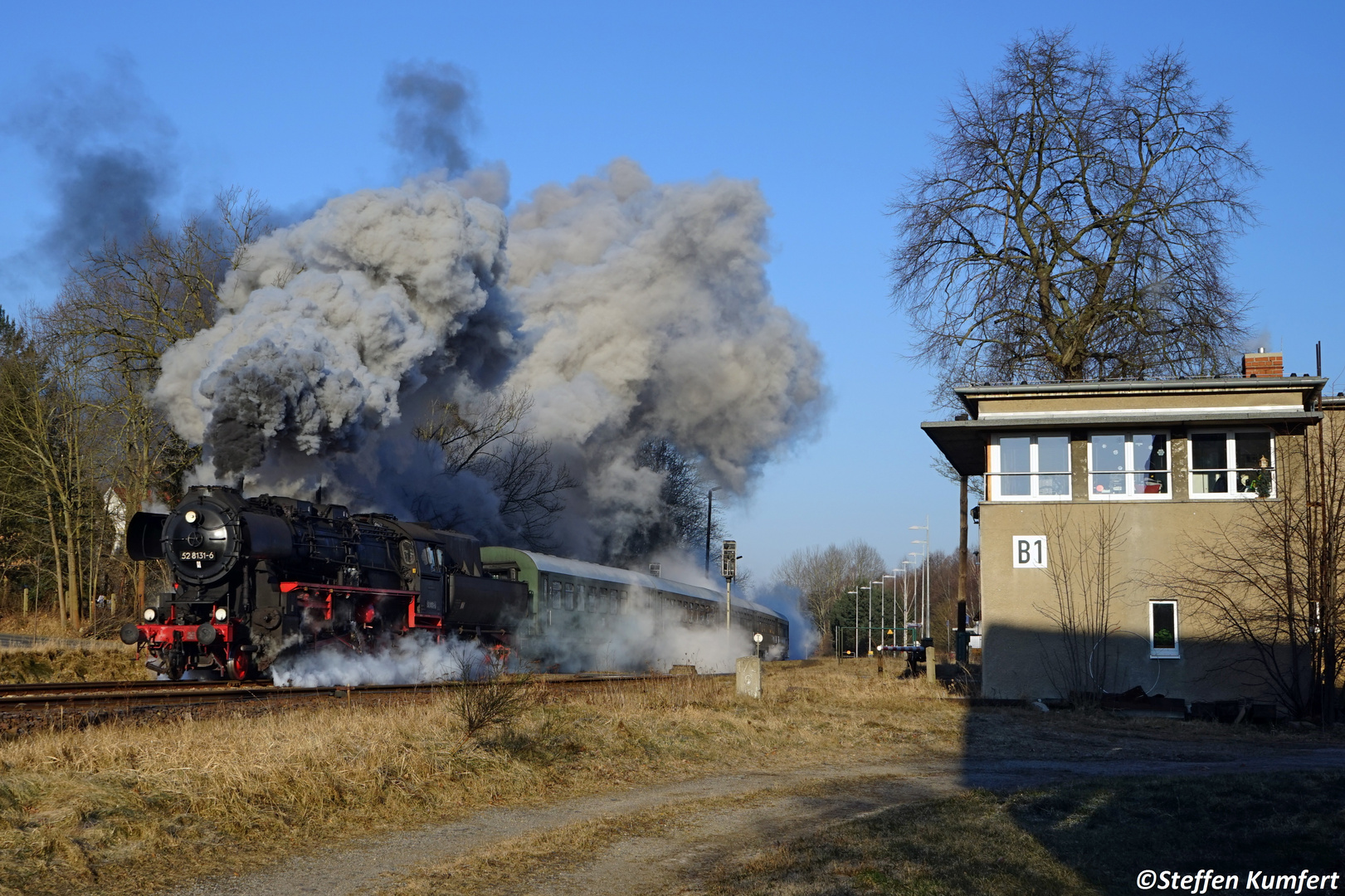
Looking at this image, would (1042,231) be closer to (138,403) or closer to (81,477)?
(138,403)

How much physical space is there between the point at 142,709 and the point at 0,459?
24290 millimetres

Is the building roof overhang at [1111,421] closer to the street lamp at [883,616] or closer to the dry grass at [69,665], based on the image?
the dry grass at [69,665]

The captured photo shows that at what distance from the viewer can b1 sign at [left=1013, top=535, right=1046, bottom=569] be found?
19.6 meters

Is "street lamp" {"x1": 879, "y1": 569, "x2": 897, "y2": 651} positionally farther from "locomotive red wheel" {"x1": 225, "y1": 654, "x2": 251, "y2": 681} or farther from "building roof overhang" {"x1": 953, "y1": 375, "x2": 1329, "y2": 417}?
"locomotive red wheel" {"x1": 225, "y1": 654, "x2": 251, "y2": 681}

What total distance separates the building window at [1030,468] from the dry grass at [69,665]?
53.2 ft

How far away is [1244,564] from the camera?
18.7 meters

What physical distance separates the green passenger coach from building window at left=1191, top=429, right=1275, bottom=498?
39.7 feet

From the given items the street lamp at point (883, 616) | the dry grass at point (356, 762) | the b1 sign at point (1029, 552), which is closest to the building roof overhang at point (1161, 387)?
the b1 sign at point (1029, 552)

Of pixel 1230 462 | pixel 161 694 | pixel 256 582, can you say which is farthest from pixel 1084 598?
pixel 161 694

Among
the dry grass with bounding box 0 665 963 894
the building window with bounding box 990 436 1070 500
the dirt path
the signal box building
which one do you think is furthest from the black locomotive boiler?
the building window with bounding box 990 436 1070 500

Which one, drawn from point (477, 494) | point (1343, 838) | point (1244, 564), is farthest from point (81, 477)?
point (1343, 838)

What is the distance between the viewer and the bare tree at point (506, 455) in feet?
129

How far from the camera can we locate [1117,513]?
63.6 feet

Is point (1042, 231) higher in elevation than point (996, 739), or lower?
higher
